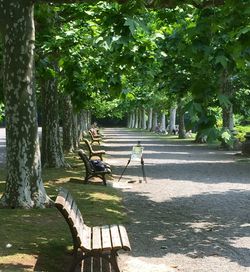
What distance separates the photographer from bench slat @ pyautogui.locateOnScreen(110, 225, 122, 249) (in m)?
5.84

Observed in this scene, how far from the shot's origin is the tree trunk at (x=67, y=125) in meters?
25.0

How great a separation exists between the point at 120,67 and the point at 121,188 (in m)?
4.38

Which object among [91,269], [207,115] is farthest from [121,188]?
[207,115]

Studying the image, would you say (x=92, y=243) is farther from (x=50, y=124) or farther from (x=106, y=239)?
(x=50, y=124)

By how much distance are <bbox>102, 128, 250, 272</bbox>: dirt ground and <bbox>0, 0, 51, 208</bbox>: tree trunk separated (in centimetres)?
212

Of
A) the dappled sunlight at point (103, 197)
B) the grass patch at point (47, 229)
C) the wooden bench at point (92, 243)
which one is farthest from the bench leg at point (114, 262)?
the dappled sunlight at point (103, 197)

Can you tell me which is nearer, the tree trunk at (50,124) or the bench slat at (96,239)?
the bench slat at (96,239)

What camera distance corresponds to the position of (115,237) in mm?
6297

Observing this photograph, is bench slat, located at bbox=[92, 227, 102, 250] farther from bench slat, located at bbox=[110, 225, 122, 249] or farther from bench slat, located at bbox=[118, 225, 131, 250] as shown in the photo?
bench slat, located at bbox=[118, 225, 131, 250]

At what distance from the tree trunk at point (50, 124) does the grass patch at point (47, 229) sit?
4.05m

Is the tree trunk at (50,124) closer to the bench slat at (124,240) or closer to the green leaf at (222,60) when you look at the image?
the bench slat at (124,240)

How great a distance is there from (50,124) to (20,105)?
296 inches

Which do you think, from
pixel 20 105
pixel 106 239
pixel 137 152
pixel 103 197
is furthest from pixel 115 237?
pixel 137 152

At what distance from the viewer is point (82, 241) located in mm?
6094
